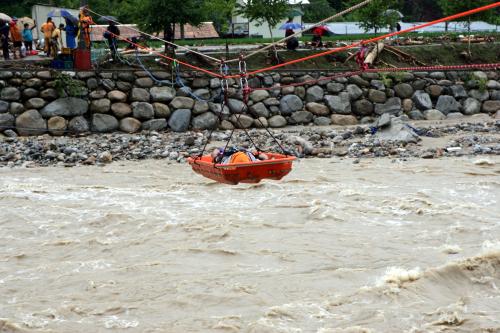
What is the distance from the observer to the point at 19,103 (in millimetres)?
16375

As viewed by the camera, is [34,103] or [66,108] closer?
[34,103]

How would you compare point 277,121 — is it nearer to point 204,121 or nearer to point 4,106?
point 204,121

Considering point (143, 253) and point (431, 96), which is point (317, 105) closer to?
point (431, 96)

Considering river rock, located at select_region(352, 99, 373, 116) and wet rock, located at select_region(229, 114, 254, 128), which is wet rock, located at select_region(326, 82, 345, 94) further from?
wet rock, located at select_region(229, 114, 254, 128)

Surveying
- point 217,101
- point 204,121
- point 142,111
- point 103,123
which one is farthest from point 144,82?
point 217,101

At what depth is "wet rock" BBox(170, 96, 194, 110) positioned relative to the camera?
56.0ft

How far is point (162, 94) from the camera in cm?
1708

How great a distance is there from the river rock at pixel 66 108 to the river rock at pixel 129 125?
2.87 feet

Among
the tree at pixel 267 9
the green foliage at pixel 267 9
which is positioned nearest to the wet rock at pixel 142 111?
the tree at pixel 267 9

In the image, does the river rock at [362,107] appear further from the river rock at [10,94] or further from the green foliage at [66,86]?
the river rock at [10,94]

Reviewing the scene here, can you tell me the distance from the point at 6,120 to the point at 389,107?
8899mm

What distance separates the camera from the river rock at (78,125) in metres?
16.4

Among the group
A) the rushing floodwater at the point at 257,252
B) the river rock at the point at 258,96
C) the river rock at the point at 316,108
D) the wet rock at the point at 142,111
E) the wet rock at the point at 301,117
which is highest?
the river rock at the point at 258,96

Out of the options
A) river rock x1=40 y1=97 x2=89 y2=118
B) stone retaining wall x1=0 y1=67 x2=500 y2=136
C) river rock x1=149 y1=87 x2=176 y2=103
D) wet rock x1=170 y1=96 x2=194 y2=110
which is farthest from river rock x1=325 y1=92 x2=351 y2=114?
river rock x1=40 y1=97 x2=89 y2=118
